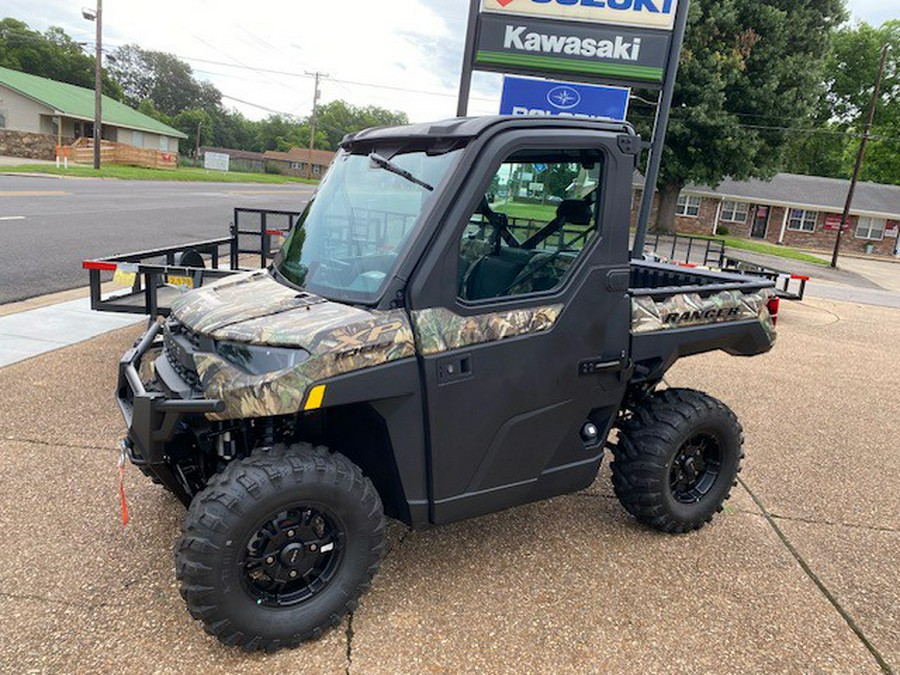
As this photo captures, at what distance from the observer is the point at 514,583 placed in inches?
126

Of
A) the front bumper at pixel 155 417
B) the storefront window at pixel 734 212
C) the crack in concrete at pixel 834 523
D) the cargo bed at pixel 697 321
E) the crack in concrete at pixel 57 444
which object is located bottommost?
the crack in concrete at pixel 57 444

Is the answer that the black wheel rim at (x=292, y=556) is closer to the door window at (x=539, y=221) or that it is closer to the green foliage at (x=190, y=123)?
the door window at (x=539, y=221)

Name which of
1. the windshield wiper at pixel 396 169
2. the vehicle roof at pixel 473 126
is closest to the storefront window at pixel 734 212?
the vehicle roof at pixel 473 126

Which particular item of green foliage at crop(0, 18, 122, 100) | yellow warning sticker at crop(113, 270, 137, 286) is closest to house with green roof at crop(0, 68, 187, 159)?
green foliage at crop(0, 18, 122, 100)

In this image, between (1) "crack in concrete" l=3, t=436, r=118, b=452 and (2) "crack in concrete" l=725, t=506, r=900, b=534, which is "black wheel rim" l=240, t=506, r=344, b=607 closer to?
(1) "crack in concrete" l=3, t=436, r=118, b=452

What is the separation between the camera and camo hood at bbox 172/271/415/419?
2.45 metres

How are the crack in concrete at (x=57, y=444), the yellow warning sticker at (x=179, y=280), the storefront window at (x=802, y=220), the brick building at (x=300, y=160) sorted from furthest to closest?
the brick building at (x=300, y=160) < the storefront window at (x=802, y=220) < the yellow warning sticker at (x=179, y=280) < the crack in concrete at (x=57, y=444)

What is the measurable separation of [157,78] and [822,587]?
11863cm

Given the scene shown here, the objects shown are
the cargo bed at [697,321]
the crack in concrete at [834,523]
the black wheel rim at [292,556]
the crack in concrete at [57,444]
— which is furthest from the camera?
the crack in concrete at [57,444]

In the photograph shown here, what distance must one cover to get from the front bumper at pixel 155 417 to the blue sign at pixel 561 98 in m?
6.68

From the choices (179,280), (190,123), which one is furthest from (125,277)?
(190,123)

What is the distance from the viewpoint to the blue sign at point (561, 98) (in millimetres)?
8523

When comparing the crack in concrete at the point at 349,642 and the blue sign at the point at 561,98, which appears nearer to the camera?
the crack in concrete at the point at 349,642

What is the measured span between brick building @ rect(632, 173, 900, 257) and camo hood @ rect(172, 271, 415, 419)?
143 ft
